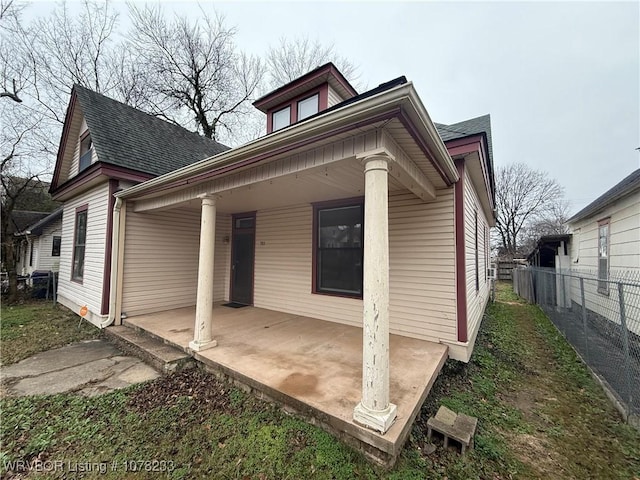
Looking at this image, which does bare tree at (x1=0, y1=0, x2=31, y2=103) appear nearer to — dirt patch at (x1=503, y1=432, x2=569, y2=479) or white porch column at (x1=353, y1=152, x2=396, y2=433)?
white porch column at (x1=353, y1=152, x2=396, y2=433)

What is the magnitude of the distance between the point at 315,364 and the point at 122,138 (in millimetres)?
6784

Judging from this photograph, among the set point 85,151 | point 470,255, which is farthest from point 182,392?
point 85,151

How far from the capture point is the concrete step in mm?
3525

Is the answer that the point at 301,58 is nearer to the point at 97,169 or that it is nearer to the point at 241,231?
the point at 241,231

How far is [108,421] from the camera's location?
2508 millimetres

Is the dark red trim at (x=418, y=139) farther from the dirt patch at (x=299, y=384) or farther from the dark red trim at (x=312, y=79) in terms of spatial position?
the dark red trim at (x=312, y=79)

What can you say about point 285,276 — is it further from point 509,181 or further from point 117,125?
point 509,181

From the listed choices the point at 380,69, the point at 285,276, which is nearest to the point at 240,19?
the point at 380,69

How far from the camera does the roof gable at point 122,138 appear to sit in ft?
19.3

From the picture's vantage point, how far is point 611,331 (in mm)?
4109

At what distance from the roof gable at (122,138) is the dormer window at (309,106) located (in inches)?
141

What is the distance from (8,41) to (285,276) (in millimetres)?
11662

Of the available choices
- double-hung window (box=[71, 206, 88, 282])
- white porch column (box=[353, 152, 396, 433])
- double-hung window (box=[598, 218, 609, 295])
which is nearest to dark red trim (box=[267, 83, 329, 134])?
white porch column (box=[353, 152, 396, 433])

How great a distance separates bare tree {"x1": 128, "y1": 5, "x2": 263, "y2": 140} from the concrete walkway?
14.2 metres
